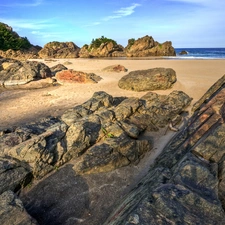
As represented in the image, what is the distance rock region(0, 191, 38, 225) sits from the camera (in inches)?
125

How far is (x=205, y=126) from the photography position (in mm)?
4441

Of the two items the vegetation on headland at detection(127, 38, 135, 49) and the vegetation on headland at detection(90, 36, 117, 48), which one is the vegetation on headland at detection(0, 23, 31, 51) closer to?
the vegetation on headland at detection(90, 36, 117, 48)

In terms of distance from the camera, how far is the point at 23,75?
1559 centimetres

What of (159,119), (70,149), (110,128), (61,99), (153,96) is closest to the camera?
(70,149)

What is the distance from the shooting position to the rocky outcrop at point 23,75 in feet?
50.3

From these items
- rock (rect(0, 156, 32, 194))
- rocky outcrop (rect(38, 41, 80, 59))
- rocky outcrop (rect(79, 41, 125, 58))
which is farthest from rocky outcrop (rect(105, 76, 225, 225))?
rocky outcrop (rect(79, 41, 125, 58))

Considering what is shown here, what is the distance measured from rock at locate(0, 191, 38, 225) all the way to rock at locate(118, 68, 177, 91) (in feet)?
32.5

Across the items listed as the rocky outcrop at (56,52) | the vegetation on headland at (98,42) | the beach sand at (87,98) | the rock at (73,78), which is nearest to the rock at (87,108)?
the beach sand at (87,98)

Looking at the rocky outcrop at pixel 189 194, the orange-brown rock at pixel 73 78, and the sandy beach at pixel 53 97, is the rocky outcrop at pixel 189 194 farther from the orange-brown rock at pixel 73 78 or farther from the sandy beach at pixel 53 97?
the orange-brown rock at pixel 73 78

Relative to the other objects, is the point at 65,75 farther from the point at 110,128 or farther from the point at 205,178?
the point at 205,178

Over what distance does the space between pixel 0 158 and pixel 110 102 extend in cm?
504

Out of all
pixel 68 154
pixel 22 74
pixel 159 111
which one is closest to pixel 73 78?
pixel 22 74

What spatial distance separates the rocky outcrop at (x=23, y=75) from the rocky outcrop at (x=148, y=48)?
36.8 metres

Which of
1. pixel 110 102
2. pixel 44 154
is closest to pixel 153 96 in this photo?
pixel 110 102
